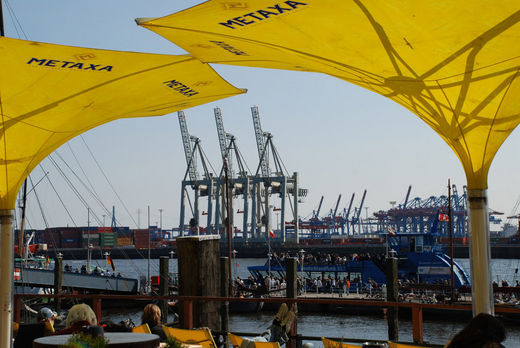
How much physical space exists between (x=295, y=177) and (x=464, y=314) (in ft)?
257

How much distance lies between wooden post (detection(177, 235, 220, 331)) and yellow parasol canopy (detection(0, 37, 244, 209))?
8.89 ft

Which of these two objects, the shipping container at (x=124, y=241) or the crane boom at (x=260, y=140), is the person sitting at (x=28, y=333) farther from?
the shipping container at (x=124, y=241)

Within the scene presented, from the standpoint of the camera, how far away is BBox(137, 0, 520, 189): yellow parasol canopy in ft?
17.5

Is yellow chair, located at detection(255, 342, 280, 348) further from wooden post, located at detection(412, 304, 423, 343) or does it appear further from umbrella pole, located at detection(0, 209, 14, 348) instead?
umbrella pole, located at detection(0, 209, 14, 348)

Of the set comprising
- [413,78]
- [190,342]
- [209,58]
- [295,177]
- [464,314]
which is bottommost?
[464,314]

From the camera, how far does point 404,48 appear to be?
588 cm

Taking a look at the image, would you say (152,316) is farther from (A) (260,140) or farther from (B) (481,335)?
(A) (260,140)

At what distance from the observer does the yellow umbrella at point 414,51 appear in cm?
534

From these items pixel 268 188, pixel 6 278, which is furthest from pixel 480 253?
pixel 268 188

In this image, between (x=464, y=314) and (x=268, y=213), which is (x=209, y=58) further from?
(x=268, y=213)

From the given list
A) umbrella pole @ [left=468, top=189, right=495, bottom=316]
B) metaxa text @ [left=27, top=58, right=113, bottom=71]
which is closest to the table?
metaxa text @ [left=27, top=58, right=113, bottom=71]

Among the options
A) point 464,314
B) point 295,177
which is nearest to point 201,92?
point 464,314

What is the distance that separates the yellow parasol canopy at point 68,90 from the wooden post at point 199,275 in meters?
2.71

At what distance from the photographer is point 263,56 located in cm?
675
